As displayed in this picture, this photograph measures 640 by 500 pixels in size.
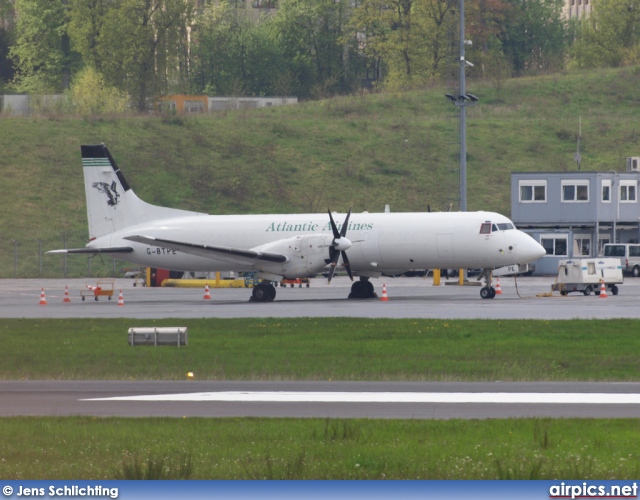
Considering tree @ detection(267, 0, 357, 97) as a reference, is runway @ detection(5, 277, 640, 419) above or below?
below

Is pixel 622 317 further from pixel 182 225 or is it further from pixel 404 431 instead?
pixel 182 225

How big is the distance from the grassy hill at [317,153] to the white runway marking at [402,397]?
61.1 m

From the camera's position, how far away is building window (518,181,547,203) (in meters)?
75.9

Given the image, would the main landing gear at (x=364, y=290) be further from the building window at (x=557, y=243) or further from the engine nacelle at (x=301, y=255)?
the building window at (x=557, y=243)

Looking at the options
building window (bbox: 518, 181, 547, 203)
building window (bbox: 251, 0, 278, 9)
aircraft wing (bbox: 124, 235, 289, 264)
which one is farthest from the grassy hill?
building window (bbox: 251, 0, 278, 9)

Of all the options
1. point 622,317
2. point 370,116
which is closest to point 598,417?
point 622,317

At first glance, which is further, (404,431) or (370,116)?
(370,116)

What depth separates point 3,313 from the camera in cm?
4041

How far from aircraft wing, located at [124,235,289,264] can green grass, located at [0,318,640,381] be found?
12.3m

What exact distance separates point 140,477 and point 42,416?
4850 mm

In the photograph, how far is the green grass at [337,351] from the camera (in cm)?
2317

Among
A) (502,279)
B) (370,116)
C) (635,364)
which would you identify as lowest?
(502,279)

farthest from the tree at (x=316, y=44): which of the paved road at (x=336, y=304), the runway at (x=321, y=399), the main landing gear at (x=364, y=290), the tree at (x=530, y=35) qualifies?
the runway at (x=321, y=399)

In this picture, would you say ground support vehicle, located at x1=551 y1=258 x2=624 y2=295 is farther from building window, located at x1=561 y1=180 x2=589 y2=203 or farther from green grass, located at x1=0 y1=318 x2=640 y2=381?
building window, located at x1=561 y1=180 x2=589 y2=203
